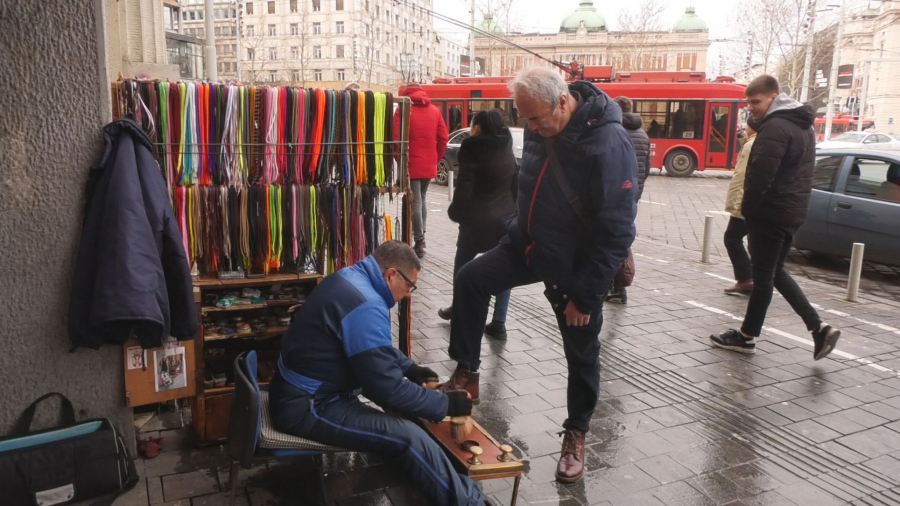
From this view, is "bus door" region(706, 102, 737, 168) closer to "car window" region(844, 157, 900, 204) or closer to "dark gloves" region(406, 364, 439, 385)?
"car window" region(844, 157, 900, 204)

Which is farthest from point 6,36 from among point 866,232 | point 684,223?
point 684,223

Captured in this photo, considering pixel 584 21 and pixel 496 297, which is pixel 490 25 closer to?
pixel 496 297

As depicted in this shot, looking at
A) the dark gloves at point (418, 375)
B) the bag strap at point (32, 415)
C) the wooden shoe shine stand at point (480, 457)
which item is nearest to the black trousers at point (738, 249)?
the dark gloves at point (418, 375)

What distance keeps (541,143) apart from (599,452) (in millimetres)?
1813

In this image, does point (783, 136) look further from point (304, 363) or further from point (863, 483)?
point (304, 363)

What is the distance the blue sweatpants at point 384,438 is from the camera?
2887 mm

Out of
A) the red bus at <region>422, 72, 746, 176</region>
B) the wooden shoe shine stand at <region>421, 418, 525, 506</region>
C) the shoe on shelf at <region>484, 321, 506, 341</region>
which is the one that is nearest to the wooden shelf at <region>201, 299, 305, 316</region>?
the wooden shoe shine stand at <region>421, 418, 525, 506</region>

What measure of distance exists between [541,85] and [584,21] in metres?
82.2

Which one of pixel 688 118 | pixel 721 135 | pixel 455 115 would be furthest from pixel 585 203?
pixel 455 115

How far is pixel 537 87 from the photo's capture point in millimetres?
3271

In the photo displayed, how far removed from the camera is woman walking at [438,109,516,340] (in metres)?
5.19

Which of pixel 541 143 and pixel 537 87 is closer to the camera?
pixel 537 87

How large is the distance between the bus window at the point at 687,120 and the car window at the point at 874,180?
13.5 m

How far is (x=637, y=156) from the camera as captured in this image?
6578mm
